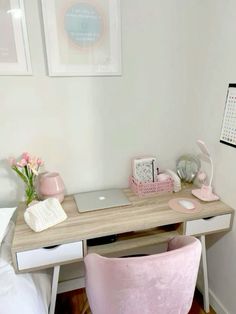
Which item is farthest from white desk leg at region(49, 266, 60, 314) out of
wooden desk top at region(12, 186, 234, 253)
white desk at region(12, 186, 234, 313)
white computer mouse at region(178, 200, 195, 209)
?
white computer mouse at region(178, 200, 195, 209)

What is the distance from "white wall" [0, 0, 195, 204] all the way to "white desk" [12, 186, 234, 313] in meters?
0.25

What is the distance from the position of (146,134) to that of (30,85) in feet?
2.58

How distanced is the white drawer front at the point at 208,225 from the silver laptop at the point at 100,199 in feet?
1.25

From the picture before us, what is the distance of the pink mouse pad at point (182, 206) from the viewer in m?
1.39

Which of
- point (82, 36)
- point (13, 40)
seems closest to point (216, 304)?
point (82, 36)

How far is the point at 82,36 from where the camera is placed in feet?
4.53

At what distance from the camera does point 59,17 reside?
1.32 m

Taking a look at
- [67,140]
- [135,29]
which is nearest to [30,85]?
[67,140]

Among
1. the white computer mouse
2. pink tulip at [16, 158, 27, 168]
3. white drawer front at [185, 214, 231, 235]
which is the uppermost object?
pink tulip at [16, 158, 27, 168]

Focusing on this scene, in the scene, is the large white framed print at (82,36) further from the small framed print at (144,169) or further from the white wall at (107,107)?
the small framed print at (144,169)

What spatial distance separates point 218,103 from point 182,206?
2.18ft

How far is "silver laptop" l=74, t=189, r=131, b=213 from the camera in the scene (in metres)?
1.44

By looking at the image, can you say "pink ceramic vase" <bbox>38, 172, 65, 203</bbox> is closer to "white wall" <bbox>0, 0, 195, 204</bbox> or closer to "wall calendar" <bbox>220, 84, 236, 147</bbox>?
"white wall" <bbox>0, 0, 195, 204</bbox>

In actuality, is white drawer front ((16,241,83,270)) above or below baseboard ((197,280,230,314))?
above
